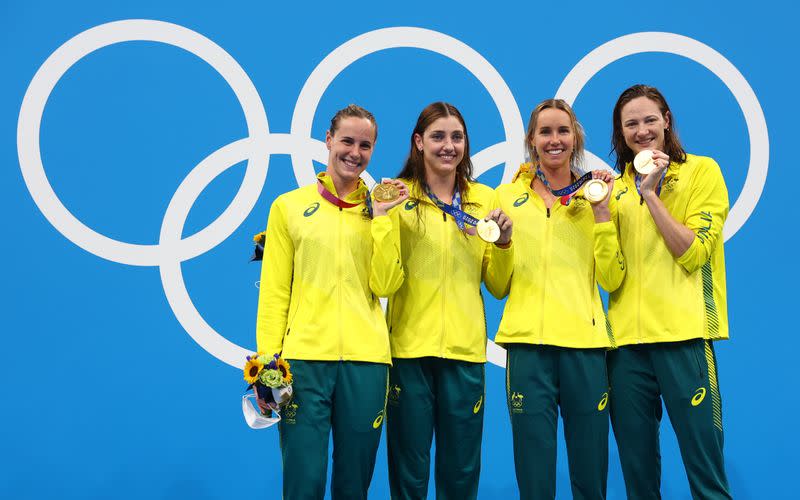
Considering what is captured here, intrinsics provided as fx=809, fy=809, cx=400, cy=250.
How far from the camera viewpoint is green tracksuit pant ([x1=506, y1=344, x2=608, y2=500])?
139 inches

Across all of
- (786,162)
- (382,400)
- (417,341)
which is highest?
(786,162)

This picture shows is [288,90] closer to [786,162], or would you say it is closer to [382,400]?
[382,400]

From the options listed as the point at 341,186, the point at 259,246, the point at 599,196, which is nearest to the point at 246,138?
the point at 259,246

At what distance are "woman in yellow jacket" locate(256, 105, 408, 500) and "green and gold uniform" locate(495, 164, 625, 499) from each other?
61cm

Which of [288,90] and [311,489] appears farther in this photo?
[288,90]

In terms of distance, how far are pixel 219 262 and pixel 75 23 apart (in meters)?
1.81

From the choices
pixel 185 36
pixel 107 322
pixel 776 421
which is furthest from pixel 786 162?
pixel 107 322

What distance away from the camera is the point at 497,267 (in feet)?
11.9

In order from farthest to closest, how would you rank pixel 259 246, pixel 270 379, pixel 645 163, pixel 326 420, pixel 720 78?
pixel 720 78 → pixel 259 246 → pixel 645 163 → pixel 326 420 → pixel 270 379

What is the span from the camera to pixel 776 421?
517 centimetres

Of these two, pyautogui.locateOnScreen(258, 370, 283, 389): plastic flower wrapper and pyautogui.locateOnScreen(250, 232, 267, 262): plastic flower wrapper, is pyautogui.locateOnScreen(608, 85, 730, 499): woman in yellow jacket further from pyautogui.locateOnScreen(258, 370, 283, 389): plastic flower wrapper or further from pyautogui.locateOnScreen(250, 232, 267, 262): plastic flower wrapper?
pyautogui.locateOnScreen(250, 232, 267, 262): plastic flower wrapper

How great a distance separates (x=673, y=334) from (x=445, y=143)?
1.30 meters

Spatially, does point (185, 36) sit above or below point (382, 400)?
above

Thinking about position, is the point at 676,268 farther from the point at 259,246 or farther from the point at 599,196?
the point at 259,246
